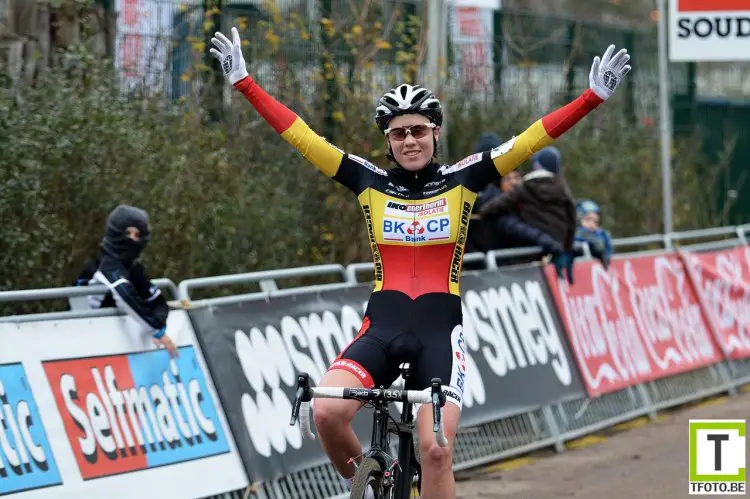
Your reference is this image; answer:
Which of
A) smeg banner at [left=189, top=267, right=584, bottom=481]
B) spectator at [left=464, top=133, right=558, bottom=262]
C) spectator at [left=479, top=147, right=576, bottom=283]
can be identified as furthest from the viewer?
spectator at [left=479, top=147, right=576, bottom=283]

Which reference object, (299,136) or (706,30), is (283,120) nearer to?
(299,136)

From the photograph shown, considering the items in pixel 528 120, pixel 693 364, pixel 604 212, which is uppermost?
pixel 528 120

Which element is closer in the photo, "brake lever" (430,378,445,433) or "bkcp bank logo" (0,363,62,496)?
"brake lever" (430,378,445,433)

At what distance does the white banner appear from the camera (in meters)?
7.72

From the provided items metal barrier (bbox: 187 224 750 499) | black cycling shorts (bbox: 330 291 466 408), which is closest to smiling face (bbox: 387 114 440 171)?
black cycling shorts (bbox: 330 291 466 408)

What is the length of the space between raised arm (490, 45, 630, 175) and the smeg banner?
247cm

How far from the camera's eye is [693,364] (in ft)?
48.6

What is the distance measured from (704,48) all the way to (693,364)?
12.4 ft

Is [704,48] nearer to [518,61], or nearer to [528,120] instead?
[528,120]

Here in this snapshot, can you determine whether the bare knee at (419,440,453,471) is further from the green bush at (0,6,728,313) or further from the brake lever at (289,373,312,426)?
the green bush at (0,6,728,313)

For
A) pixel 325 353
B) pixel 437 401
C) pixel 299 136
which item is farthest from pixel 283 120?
pixel 325 353

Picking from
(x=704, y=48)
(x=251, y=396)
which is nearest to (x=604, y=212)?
(x=704, y=48)

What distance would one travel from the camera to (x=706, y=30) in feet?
54.2

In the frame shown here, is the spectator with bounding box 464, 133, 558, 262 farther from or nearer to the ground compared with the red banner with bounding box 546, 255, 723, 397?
farther from the ground
